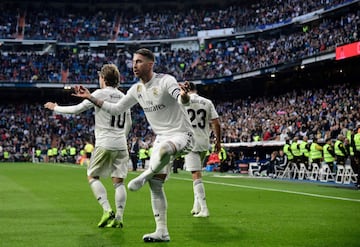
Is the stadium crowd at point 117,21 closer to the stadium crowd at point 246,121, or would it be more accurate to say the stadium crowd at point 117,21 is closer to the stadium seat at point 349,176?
the stadium crowd at point 246,121

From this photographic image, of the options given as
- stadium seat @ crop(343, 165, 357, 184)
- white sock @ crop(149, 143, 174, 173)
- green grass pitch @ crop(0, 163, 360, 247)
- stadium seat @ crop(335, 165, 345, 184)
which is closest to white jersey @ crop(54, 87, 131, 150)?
green grass pitch @ crop(0, 163, 360, 247)

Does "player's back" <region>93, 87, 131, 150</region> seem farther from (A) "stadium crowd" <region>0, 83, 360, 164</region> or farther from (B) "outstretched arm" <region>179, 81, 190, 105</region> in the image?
(A) "stadium crowd" <region>0, 83, 360, 164</region>

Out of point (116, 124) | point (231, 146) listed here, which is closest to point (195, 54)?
point (231, 146)

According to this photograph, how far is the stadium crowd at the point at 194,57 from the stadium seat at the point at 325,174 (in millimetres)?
17018

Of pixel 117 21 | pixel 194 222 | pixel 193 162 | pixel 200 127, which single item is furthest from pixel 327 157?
pixel 117 21

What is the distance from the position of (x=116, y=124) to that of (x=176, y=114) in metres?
2.02

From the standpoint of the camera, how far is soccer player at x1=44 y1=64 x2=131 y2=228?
859 centimetres

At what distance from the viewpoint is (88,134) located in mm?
58094

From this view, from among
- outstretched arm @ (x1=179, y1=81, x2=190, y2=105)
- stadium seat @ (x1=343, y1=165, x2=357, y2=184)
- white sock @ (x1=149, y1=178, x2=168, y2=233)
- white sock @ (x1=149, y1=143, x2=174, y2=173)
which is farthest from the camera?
stadium seat @ (x1=343, y1=165, x2=357, y2=184)

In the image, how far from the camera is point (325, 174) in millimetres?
25391

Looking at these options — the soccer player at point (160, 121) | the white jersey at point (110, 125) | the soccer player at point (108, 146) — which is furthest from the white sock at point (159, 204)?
the white jersey at point (110, 125)

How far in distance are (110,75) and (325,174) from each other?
1853 cm

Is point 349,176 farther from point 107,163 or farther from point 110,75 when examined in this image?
point 110,75

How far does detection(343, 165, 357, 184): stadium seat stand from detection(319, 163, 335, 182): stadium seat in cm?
85
